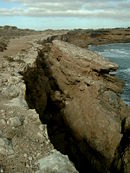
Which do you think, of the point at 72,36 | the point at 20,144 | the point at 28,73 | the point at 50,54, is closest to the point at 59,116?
the point at 28,73

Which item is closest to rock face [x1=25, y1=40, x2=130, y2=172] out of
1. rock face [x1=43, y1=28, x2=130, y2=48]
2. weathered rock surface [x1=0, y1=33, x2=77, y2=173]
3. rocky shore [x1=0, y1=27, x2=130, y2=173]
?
rocky shore [x1=0, y1=27, x2=130, y2=173]

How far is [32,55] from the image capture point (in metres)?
19.2

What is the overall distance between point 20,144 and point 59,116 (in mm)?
9210

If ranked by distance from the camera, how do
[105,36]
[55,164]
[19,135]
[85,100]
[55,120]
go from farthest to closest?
[105,36], [55,120], [85,100], [19,135], [55,164]

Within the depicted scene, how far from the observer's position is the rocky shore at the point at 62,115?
25.5 feet

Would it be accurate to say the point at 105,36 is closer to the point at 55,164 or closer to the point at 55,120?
the point at 55,120

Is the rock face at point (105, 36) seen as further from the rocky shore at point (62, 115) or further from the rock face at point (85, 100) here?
the rocky shore at point (62, 115)

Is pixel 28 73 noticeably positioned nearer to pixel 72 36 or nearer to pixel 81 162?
pixel 81 162

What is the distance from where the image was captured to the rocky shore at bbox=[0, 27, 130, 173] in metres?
7.78

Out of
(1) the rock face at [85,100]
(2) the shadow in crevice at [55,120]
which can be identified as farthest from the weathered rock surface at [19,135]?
(1) the rock face at [85,100]

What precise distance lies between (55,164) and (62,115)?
9.93m

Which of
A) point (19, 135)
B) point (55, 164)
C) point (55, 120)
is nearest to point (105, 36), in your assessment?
point (55, 120)

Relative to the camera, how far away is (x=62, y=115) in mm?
17172

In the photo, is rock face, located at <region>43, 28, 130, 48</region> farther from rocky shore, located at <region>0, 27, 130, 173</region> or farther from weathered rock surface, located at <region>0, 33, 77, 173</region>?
weathered rock surface, located at <region>0, 33, 77, 173</region>
